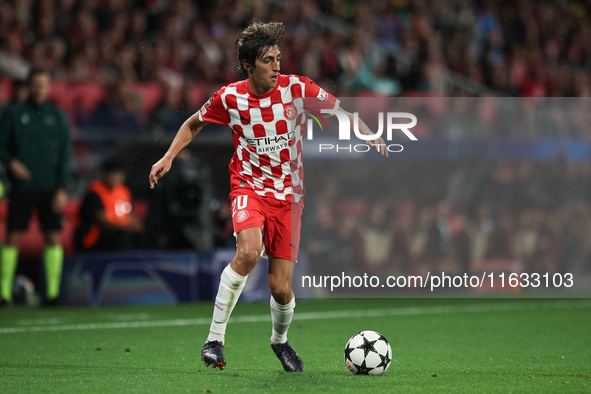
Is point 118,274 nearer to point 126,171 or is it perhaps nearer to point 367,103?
point 126,171

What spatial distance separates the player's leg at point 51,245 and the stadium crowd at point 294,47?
162cm

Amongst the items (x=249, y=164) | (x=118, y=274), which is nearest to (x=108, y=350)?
(x=249, y=164)

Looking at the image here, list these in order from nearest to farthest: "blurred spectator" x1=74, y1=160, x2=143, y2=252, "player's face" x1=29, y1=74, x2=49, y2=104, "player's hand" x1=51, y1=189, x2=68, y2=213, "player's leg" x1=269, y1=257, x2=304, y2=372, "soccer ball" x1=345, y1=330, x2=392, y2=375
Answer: "soccer ball" x1=345, y1=330, x2=392, y2=375
"player's leg" x1=269, y1=257, x2=304, y2=372
"player's face" x1=29, y1=74, x2=49, y2=104
"player's hand" x1=51, y1=189, x2=68, y2=213
"blurred spectator" x1=74, y1=160, x2=143, y2=252

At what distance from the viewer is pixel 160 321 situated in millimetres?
8625

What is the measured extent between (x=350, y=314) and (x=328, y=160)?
8.96ft

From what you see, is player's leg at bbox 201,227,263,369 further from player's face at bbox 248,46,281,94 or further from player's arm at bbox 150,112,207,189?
player's face at bbox 248,46,281,94

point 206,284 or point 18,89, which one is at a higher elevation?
point 18,89

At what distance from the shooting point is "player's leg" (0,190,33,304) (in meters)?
9.80

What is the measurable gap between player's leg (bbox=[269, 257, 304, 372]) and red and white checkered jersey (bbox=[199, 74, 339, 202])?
41cm

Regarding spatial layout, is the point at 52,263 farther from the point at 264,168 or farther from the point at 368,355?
the point at 368,355

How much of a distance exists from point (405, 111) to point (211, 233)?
107 inches

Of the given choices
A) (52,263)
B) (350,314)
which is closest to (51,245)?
(52,263)

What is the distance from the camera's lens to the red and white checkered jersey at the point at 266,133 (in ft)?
18.5

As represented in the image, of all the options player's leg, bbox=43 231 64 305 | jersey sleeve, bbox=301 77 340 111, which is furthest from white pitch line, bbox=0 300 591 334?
jersey sleeve, bbox=301 77 340 111
